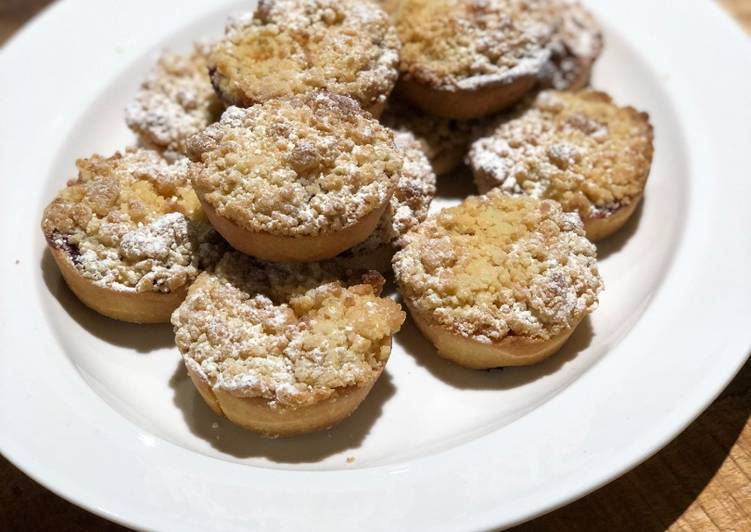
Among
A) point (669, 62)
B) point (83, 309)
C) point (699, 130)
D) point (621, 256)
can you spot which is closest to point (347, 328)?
point (83, 309)

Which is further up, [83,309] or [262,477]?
[262,477]

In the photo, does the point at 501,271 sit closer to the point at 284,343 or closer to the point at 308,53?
the point at 284,343

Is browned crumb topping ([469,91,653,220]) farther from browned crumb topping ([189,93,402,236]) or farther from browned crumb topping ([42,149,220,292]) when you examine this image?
browned crumb topping ([42,149,220,292])

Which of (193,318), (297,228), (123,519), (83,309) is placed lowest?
(83,309)

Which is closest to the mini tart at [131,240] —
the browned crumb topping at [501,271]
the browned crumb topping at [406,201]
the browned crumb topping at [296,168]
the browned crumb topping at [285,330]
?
the browned crumb topping at [285,330]

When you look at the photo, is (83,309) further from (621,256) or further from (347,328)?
(621,256)

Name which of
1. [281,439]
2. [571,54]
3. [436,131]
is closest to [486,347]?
[281,439]
